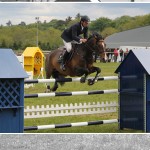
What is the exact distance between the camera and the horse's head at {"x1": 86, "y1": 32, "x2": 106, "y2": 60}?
489 centimetres

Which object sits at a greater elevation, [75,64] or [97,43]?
[97,43]

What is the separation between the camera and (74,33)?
16.2 ft

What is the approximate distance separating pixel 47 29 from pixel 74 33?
0.37 meters

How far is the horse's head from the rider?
53 millimetres

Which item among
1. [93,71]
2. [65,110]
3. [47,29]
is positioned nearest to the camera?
[47,29]

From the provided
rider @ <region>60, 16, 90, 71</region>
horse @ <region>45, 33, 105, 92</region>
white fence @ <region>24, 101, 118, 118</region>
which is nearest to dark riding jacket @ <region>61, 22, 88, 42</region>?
rider @ <region>60, 16, 90, 71</region>

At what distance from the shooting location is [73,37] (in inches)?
197

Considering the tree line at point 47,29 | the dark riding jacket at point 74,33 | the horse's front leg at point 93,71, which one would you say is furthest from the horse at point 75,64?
the tree line at point 47,29

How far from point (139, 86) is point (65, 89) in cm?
65

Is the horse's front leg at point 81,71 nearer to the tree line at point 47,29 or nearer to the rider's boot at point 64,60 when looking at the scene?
the rider's boot at point 64,60

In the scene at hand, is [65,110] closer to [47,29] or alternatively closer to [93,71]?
[93,71]

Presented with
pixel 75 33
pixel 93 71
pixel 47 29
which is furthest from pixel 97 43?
pixel 47 29

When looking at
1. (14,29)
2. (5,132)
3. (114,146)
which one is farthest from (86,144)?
(14,29)

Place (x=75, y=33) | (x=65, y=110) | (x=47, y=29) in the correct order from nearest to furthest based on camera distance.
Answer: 1. (x=47, y=29)
2. (x=75, y=33)
3. (x=65, y=110)
